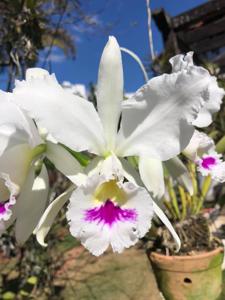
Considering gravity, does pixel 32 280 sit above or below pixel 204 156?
below

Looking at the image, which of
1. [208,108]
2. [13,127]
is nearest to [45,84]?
[13,127]

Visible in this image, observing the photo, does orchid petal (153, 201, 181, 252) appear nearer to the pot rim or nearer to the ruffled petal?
the ruffled petal

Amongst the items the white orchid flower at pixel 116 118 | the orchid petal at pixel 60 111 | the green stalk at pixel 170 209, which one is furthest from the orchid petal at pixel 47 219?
the green stalk at pixel 170 209

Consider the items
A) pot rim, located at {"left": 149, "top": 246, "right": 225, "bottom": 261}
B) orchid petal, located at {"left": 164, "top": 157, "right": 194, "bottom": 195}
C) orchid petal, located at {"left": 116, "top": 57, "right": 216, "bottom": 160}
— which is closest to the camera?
orchid petal, located at {"left": 116, "top": 57, "right": 216, "bottom": 160}

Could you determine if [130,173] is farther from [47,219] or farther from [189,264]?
[189,264]

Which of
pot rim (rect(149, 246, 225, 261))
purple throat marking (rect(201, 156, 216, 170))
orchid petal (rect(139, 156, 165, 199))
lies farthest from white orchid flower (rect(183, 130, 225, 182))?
pot rim (rect(149, 246, 225, 261))

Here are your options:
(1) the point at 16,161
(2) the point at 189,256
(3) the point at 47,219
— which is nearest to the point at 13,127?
(1) the point at 16,161
